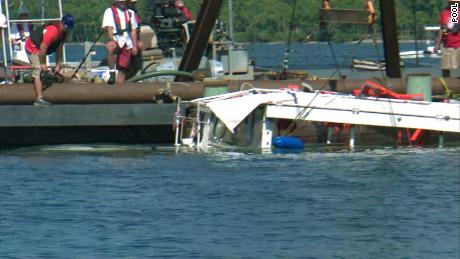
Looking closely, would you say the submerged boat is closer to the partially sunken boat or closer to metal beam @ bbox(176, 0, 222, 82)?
the partially sunken boat

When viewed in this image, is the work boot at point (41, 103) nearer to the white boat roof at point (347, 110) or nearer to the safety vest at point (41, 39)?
the safety vest at point (41, 39)

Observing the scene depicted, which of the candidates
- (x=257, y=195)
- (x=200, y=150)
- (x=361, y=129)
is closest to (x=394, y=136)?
(x=361, y=129)

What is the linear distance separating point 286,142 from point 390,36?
2.53 meters

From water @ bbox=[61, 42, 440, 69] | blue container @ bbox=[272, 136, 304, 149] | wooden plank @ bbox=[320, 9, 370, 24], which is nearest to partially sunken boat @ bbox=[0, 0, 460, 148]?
blue container @ bbox=[272, 136, 304, 149]

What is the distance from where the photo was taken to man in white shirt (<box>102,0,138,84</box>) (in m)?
22.8

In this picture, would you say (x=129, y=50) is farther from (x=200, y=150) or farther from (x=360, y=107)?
(x=360, y=107)

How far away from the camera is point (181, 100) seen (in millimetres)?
21797

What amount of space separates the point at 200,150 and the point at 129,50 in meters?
2.21

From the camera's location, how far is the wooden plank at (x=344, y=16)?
2218 centimetres

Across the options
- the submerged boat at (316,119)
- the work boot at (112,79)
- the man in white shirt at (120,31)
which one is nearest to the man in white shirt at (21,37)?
the man in white shirt at (120,31)

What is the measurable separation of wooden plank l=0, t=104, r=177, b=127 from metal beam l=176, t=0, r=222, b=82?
1.37 m

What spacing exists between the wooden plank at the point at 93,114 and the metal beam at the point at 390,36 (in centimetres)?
334

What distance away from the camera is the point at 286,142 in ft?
70.2

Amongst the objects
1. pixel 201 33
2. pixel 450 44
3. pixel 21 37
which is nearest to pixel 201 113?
pixel 201 33
